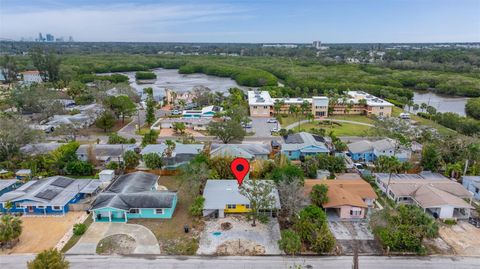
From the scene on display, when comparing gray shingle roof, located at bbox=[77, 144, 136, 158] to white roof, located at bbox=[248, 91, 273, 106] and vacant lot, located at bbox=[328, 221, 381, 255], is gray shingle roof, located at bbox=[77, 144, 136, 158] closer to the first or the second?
vacant lot, located at bbox=[328, 221, 381, 255]

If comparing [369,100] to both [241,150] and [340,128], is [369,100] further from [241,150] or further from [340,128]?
[241,150]

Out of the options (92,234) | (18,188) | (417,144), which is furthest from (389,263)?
(18,188)

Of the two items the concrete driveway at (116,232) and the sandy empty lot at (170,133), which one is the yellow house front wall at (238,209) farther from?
the sandy empty lot at (170,133)

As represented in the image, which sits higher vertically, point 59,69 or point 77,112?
point 59,69

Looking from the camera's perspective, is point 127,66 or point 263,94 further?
point 127,66

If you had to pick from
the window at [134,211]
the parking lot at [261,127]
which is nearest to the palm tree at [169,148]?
the window at [134,211]

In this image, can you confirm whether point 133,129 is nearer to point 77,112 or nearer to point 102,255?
point 77,112

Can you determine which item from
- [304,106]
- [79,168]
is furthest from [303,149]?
[79,168]
